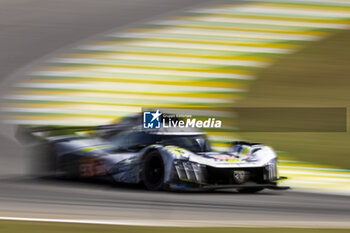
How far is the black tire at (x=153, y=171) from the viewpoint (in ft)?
25.5

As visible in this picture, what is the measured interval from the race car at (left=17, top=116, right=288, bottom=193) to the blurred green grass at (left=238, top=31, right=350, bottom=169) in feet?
9.78

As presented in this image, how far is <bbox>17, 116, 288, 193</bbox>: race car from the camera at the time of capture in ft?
24.8

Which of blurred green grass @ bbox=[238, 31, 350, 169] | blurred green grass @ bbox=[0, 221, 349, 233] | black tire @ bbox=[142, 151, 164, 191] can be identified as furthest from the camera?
blurred green grass @ bbox=[238, 31, 350, 169]

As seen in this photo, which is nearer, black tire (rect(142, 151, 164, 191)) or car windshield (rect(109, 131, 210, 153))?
black tire (rect(142, 151, 164, 191))

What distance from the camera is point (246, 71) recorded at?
14.3 m

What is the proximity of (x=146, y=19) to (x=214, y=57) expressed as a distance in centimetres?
258

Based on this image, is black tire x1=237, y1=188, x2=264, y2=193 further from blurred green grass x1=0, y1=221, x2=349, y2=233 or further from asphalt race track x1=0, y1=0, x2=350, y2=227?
blurred green grass x1=0, y1=221, x2=349, y2=233

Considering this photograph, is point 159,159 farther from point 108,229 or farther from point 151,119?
point 108,229

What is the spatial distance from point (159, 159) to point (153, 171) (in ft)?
0.60

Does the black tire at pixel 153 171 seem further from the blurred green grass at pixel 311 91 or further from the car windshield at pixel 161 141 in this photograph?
the blurred green grass at pixel 311 91

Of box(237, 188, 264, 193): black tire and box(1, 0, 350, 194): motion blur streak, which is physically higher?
box(1, 0, 350, 194): motion blur streak

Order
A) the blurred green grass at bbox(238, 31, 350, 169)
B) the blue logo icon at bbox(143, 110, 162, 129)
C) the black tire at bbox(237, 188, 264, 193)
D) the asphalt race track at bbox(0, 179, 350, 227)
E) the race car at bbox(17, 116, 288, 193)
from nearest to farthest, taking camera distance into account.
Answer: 1. the asphalt race track at bbox(0, 179, 350, 227)
2. the blue logo icon at bbox(143, 110, 162, 129)
3. the race car at bbox(17, 116, 288, 193)
4. the black tire at bbox(237, 188, 264, 193)
5. the blurred green grass at bbox(238, 31, 350, 169)

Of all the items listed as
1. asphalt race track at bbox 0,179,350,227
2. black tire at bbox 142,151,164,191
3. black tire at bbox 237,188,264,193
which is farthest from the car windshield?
black tire at bbox 237,188,264,193

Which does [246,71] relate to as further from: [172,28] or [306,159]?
[306,159]
